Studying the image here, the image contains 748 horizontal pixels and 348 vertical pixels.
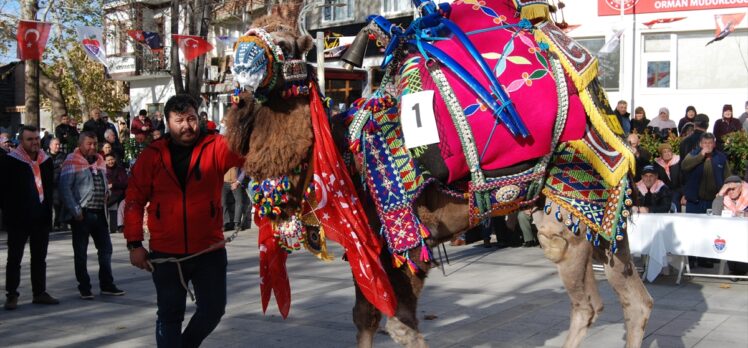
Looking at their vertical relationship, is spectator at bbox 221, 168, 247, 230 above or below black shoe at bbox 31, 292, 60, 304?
above

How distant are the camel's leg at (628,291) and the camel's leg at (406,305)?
4.97 feet

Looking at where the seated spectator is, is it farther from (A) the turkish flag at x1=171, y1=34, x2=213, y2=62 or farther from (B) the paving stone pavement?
(A) the turkish flag at x1=171, y1=34, x2=213, y2=62

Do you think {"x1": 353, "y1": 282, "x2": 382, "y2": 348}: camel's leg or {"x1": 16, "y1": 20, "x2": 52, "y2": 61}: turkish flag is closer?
{"x1": 353, "y1": 282, "x2": 382, "y2": 348}: camel's leg

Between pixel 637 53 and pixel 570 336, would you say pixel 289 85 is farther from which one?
pixel 637 53

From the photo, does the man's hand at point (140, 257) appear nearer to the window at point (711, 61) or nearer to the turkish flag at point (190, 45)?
the turkish flag at point (190, 45)

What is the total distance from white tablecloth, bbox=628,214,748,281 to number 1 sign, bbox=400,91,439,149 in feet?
19.0

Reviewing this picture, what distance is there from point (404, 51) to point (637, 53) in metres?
18.1

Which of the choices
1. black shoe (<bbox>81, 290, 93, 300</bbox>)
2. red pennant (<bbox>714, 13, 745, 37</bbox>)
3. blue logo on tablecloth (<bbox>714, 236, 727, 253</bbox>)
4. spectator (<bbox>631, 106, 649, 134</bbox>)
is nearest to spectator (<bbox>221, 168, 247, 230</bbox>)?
black shoe (<bbox>81, 290, 93, 300</bbox>)

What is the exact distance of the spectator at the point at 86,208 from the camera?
9359 mm

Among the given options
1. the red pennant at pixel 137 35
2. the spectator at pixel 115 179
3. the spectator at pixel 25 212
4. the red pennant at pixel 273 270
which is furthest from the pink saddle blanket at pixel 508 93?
the red pennant at pixel 137 35

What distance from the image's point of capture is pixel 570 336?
17.8 ft

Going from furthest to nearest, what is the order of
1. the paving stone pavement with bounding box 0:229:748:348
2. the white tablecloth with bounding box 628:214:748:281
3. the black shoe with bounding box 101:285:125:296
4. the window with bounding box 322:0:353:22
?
the window with bounding box 322:0:353:22 → the white tablecloth with bounding box 628:214:748:281 → the black shoe with bounding box 101:285:125:296 → the paving stone pavement with bounding box 0:229:748:348

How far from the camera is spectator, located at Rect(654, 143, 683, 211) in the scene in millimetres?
12820

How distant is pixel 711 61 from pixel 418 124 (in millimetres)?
18523
